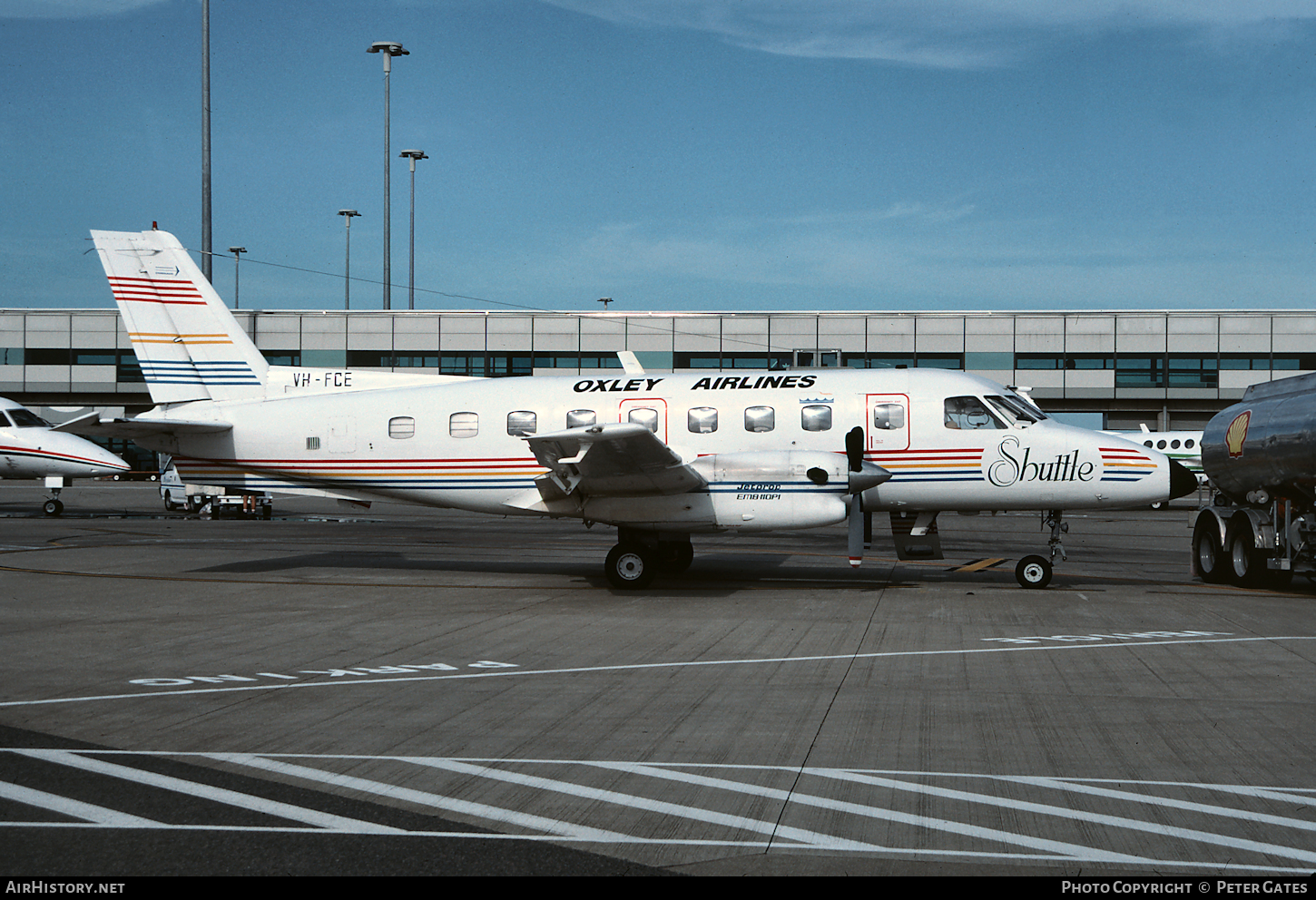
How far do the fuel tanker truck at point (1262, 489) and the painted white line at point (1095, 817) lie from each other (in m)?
11.5

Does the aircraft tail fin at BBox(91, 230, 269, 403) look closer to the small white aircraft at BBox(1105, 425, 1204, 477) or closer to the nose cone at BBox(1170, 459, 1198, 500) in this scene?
the nose cone at BBox(1170, 459, 1198, 500)

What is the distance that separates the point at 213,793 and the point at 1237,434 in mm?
16459

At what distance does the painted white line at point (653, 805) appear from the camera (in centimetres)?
512

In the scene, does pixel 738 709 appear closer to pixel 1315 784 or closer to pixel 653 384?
pixel 1315 784

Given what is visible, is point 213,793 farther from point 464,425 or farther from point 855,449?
point 464,425

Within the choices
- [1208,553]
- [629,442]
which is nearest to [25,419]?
[629,442]

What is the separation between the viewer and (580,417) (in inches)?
662

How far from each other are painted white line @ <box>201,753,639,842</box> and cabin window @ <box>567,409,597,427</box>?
34.2 feet

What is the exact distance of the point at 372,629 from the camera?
1206cm

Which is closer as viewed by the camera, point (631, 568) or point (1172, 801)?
point (1172, 801)

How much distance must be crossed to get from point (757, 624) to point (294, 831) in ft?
25.9

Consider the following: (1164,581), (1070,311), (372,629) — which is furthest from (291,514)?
(1070,311)

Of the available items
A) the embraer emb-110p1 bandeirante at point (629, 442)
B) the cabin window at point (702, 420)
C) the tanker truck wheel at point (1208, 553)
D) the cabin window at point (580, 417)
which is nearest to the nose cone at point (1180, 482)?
the embraer emb-110p1 bandeirante at point (629, 442)

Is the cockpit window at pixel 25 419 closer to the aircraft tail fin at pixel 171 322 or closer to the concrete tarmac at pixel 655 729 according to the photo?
the aircraft tail fin at pixel 171 322
